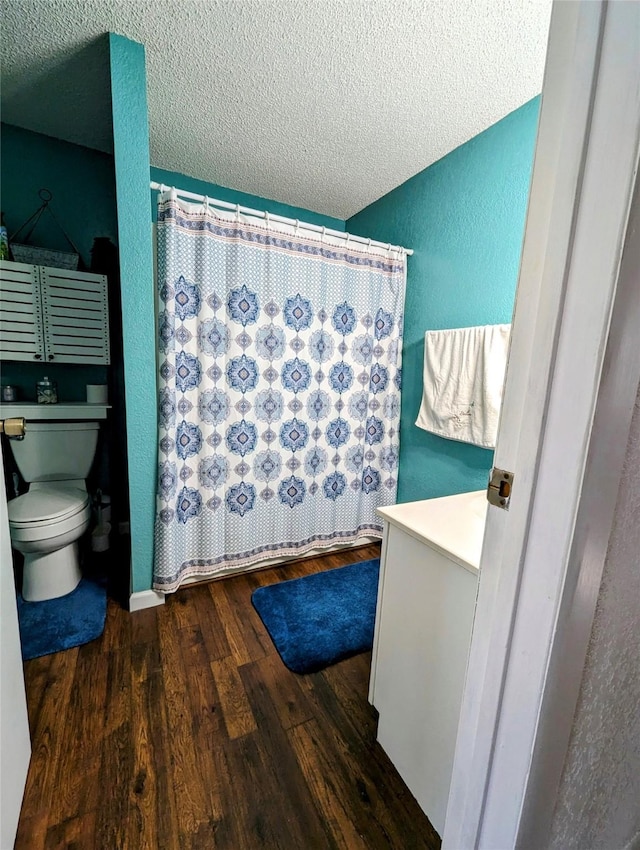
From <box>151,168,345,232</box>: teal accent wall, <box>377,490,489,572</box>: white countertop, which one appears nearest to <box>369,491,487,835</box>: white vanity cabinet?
<box>377,490,489,572</box>: white countertop

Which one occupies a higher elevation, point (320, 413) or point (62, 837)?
point (320, 413)

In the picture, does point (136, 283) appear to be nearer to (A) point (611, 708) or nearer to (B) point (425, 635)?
(B) point (425, 635)

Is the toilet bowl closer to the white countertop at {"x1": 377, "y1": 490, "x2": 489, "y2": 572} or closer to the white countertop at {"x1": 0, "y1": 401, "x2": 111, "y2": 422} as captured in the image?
the white countertop at {"x1": 0, "y1": 401, "x2": 111, "y2": 422}

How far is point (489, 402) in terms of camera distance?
154 cm

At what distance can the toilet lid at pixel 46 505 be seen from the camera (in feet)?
4.84

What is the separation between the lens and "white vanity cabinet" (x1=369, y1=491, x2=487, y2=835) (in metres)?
0.80

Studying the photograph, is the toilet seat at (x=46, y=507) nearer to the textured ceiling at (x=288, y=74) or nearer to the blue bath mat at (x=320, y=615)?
the blue bath mat at (x=320, y=615)

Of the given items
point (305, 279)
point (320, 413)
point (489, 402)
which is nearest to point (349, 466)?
point (320, 413)

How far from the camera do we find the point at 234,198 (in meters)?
2.30

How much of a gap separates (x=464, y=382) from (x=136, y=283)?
1.56 m

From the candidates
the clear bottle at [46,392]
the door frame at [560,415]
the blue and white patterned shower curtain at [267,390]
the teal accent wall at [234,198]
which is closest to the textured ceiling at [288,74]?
the teal accent wall at [234,198]

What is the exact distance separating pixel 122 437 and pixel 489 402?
2.03 m

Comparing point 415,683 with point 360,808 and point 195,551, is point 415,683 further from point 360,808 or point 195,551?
point 195,551

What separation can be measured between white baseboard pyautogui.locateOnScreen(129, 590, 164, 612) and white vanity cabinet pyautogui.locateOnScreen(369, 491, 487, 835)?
1.10 metres
